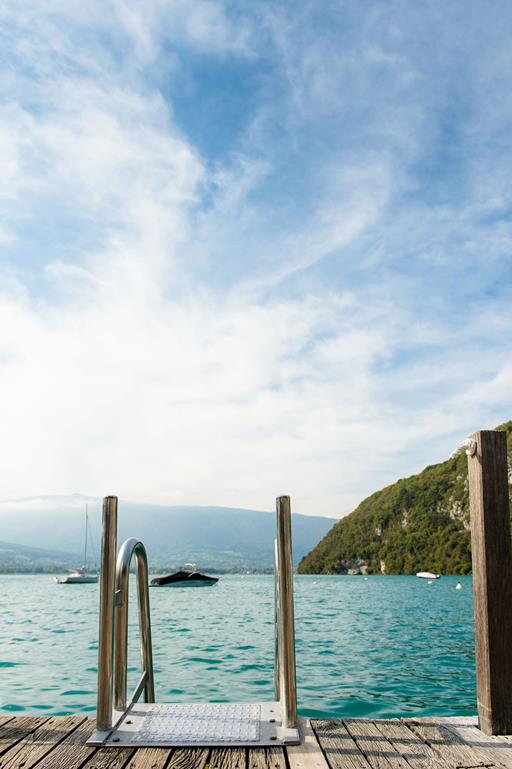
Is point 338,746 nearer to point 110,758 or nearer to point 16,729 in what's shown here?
point 110,758

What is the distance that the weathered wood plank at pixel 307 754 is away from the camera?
8.38 feet

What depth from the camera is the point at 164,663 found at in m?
11.2

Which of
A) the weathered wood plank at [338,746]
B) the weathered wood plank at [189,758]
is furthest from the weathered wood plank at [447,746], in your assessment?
the weathered wood plank at [189,758]

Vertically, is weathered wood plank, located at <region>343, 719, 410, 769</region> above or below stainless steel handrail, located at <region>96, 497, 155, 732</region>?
below

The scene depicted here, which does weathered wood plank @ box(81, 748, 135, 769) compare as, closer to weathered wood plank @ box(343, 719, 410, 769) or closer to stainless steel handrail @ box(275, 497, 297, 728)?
stainless steel handrail @ box(275, 497, 297, 728)

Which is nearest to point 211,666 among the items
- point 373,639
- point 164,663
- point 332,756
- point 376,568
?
point 164,663

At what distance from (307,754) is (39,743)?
4.05 ft

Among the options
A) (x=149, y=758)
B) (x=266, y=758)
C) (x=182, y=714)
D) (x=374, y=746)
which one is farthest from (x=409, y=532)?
(x=149, y=758)

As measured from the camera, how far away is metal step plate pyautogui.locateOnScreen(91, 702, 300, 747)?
2836 mm

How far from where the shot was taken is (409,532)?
10550cm

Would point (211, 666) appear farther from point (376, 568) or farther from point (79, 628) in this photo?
point (376, 568)

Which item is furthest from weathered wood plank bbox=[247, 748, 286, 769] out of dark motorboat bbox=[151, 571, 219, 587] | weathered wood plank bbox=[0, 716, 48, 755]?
dark motorboat bbox=[151, 571, 219, 587]

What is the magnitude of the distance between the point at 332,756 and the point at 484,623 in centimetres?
92

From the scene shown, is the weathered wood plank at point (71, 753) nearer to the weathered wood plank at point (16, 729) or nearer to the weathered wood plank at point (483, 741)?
the weathered wood plank at point (16, 729)
